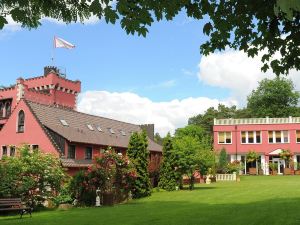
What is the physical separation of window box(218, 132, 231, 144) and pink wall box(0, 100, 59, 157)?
Result: 110ft

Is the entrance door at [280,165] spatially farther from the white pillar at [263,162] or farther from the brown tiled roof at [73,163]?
the brown tiled roof at [73,163]

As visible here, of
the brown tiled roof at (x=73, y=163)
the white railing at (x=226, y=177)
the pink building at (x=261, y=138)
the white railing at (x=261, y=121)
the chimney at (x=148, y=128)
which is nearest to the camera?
the brown tiled roof at (x=73, y=163)

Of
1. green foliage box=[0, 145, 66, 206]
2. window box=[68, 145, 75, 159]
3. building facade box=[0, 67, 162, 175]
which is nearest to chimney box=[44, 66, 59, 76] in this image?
building facade box=[0, 67, 162, 175]

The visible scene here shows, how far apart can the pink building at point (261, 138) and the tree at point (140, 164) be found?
31595 mm

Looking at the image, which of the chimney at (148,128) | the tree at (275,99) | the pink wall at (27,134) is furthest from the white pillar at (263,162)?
the pink wall at (27,134)

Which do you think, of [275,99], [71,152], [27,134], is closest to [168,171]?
[71,152]

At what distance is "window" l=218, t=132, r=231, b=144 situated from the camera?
61344 millimetres

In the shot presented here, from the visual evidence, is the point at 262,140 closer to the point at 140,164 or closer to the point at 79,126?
the point at 79,126

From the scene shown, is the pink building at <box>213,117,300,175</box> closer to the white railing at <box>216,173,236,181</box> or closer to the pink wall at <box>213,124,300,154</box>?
the pink wall at <box>213,124,300,154</box>

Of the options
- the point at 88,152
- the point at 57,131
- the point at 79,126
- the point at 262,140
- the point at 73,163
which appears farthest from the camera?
the point at 262,140

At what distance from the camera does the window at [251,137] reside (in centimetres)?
6057

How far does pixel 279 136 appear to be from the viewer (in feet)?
197

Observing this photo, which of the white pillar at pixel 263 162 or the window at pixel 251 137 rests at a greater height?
the window at pixel 251 137

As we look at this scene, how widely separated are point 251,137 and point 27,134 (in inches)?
1410
